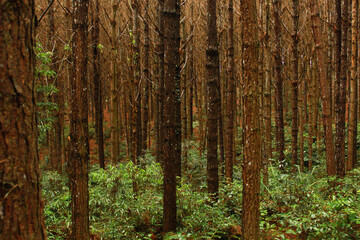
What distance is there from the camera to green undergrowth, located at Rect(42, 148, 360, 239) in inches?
159

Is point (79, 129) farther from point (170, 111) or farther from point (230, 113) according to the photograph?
point (230, 113)

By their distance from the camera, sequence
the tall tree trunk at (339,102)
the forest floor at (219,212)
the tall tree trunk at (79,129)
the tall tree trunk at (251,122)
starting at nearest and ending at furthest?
1. the tall tree trunk at (251,122)
2. the tall tree trunk at (79,129)
3. the forest floor at (219,212)
4. the tall tree trunk at (339,102)

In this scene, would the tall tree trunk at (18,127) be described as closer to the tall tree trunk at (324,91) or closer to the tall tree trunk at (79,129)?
the tall tree trunk at (79,129)

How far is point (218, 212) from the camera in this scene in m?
5.06

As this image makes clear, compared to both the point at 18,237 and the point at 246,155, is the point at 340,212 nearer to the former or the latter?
the point at 246,155

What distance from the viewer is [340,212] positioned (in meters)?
4.20

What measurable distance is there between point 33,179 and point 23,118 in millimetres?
386

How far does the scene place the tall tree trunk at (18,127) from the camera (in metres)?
1.52

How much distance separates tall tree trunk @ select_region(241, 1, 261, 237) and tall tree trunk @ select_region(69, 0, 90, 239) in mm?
2273

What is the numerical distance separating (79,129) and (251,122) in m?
2.40

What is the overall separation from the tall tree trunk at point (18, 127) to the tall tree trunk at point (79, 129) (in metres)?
2.19

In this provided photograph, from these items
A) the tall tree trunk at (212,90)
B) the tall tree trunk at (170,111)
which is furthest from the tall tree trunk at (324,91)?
the tall tree trunk at (170,111)

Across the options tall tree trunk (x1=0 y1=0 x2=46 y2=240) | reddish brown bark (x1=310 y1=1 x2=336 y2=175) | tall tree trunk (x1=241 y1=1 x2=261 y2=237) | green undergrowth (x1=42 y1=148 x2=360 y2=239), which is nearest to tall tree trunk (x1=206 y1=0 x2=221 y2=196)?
green undergrowth (x1=42 y1=148 x2=360 y2=239)

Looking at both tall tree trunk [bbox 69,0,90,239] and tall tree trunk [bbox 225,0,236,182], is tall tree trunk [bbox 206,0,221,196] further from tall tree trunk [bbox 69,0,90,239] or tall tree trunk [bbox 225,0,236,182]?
tall tree trunk [bbox 69,0,90,239]
